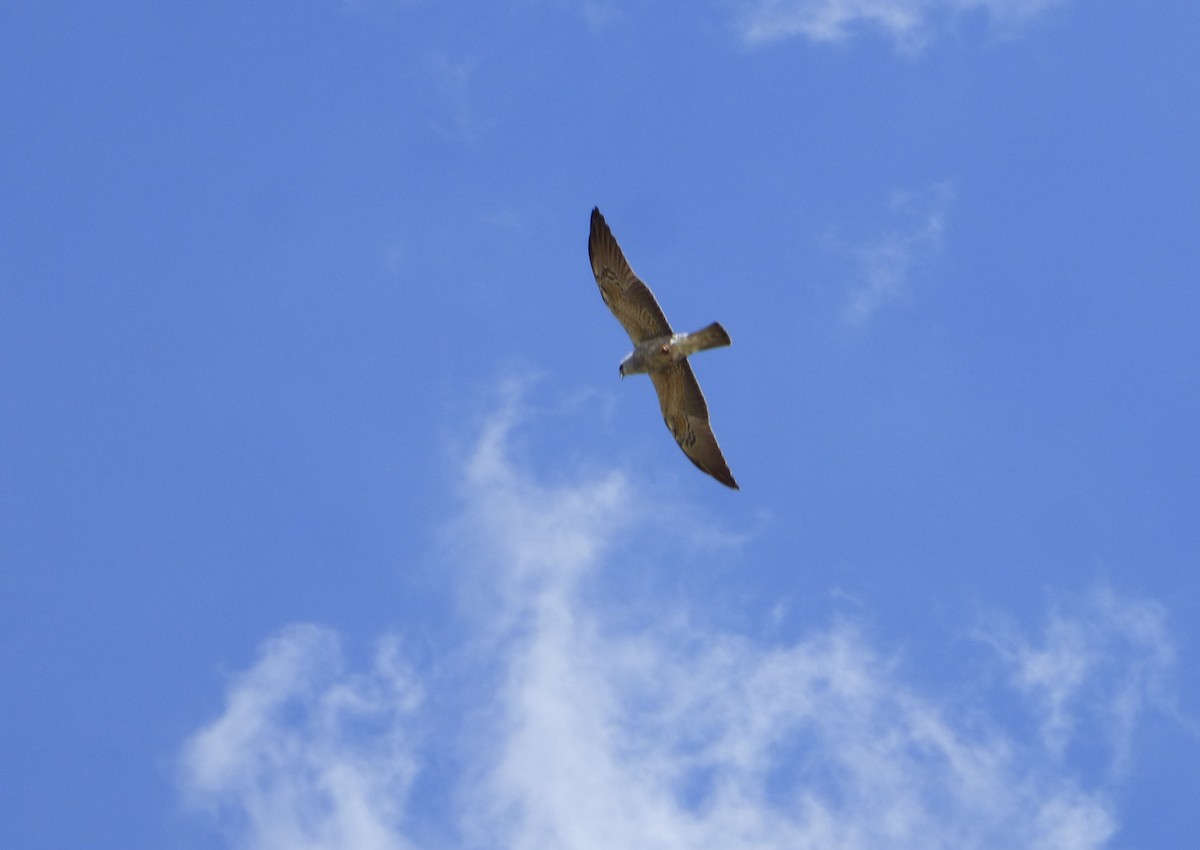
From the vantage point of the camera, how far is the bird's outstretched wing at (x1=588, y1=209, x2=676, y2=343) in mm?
33500

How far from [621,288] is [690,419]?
313 centimetres

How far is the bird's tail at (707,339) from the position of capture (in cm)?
3269

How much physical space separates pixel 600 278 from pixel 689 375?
7.87 feet

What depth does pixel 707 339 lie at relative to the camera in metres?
32.9

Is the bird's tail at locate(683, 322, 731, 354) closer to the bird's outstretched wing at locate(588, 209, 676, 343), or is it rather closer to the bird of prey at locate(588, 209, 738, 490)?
the bird of prey at locate(588, 209, 738, 490)

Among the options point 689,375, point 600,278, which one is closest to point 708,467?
point 689,375

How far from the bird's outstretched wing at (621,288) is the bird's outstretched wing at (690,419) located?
100 cm

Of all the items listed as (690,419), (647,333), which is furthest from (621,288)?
(690,419)

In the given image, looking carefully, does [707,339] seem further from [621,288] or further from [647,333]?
[621,288]

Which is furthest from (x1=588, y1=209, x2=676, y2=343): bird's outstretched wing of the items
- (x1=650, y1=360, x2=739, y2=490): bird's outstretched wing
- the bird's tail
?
(x1=650, y1=360, x2=739, y2=490): bird's outstretched wing

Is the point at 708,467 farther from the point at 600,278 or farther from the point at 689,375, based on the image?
the point at 600,278

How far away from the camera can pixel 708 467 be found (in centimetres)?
3562

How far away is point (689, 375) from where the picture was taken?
112 feet

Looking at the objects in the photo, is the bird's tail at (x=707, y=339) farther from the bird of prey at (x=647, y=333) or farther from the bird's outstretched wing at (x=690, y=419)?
the bird's outstretched wing at (x=690, y=419)
